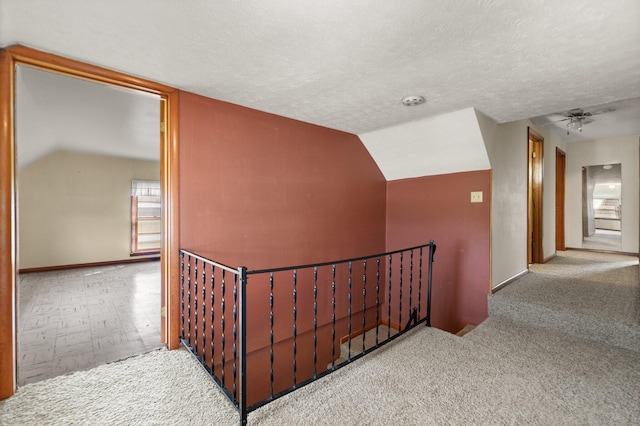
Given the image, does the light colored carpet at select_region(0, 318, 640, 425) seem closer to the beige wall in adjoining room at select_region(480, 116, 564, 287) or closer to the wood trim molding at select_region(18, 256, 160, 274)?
the beige wall in adjoining room at select_region(480, 116, 564, 287)

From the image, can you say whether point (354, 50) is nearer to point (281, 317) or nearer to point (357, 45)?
point (357, 45)

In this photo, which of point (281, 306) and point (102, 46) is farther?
point (281, 306)

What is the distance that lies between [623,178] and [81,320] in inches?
334

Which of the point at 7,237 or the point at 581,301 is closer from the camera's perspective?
the point at 7,237

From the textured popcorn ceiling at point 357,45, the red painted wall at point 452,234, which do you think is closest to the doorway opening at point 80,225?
the textured popcorn ceiling at point 357,45

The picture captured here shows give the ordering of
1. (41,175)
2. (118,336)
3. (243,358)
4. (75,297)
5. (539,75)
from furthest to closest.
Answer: (41,175)
(75,297)
(118,336)
(539,75)
(243,358)

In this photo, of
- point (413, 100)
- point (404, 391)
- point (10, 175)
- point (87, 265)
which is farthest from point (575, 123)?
point (87, 265)

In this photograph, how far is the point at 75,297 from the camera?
12.9ft

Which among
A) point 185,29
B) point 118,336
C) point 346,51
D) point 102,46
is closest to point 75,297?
point 118,336

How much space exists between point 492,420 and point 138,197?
24.0 feet

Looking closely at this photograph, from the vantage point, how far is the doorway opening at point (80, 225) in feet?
8.27

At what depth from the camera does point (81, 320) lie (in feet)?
10.4

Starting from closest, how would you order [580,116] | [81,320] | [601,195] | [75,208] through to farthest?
[81,320] < [580,116] < [75,208] < [601,195]

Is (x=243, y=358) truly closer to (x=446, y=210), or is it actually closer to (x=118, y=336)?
(x=118, y=336)
